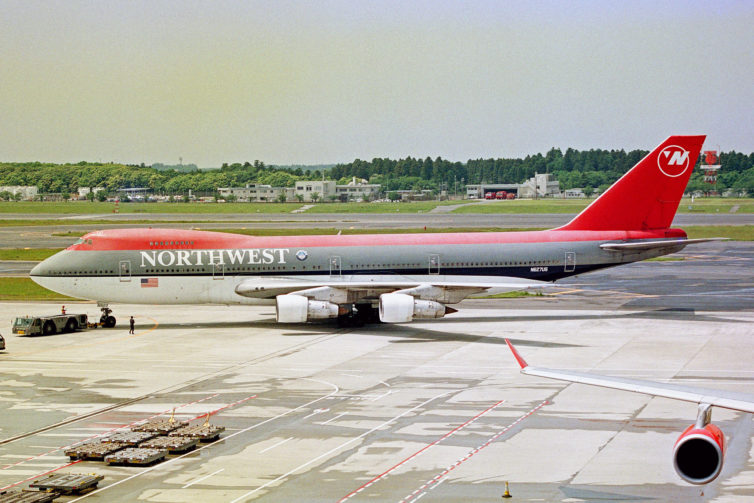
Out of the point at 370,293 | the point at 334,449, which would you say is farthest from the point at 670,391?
the point at 370,293

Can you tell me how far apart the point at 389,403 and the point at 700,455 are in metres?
16.9

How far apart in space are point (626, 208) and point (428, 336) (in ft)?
48.8

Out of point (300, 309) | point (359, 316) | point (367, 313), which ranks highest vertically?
point (300, 309)

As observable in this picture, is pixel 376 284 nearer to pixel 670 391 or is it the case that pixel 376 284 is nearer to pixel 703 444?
pixel 670 391

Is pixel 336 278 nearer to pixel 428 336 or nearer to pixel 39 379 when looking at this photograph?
pixel 428 336

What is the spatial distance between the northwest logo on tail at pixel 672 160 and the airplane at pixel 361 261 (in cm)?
6

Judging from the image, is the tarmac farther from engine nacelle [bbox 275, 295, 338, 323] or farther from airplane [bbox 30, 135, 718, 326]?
airplane [bbox 30, 135, 718, 326]

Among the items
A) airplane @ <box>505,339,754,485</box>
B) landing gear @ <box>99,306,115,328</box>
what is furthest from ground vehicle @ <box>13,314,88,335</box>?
airplane @ <box>505,339,754,485</box>

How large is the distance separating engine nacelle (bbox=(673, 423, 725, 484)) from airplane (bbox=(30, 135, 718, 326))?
101ft

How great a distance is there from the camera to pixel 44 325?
157 ft

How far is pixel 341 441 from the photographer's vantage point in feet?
88.3

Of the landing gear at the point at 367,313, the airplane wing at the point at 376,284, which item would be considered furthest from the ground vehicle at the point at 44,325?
the landing gear at the point at 367,313

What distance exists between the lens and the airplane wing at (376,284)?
156 feet

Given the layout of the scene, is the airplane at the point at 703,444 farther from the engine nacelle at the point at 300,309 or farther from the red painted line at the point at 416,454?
the engine nacelle at the point at 300,309
